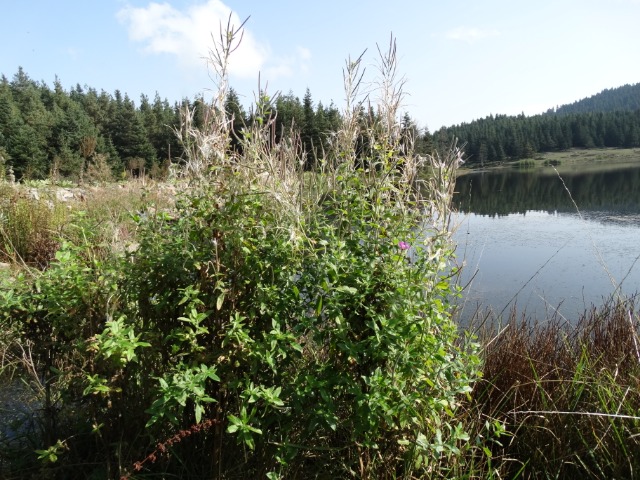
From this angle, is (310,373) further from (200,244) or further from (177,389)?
(200,244)

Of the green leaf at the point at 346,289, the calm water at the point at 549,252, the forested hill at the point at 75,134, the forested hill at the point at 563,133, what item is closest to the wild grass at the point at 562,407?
the calm water at the point at 549,252

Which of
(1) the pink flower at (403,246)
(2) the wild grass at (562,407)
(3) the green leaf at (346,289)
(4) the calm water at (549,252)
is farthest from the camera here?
(4) the calm water at (549,252)

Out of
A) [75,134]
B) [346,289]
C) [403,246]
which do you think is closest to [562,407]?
[403,246]

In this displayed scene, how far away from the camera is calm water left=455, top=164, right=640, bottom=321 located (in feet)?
25.6

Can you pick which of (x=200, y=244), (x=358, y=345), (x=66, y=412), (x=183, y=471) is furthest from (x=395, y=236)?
(x=66, y=412)

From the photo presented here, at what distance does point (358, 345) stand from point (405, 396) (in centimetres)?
30

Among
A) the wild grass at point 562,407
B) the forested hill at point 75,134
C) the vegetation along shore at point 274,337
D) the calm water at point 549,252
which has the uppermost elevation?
the forested hill at point 75,134

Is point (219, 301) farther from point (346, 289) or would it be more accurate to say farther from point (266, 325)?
point (346, 289)

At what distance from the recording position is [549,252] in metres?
12.2

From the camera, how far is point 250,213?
82.7 inches

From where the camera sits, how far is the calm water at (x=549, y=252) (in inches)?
307

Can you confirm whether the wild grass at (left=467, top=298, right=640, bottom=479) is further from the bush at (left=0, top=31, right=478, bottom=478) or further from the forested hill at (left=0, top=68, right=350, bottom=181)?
the forested hill at (left=0, top=68, right=350, bottom=181)

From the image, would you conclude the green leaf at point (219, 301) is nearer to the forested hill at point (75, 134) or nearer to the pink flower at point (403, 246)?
the pink flower at point (403, 246)

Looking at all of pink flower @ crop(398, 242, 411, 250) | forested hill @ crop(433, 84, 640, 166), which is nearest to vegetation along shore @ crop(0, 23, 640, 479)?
pink flower @ crop(398, 242, 411, 250)
